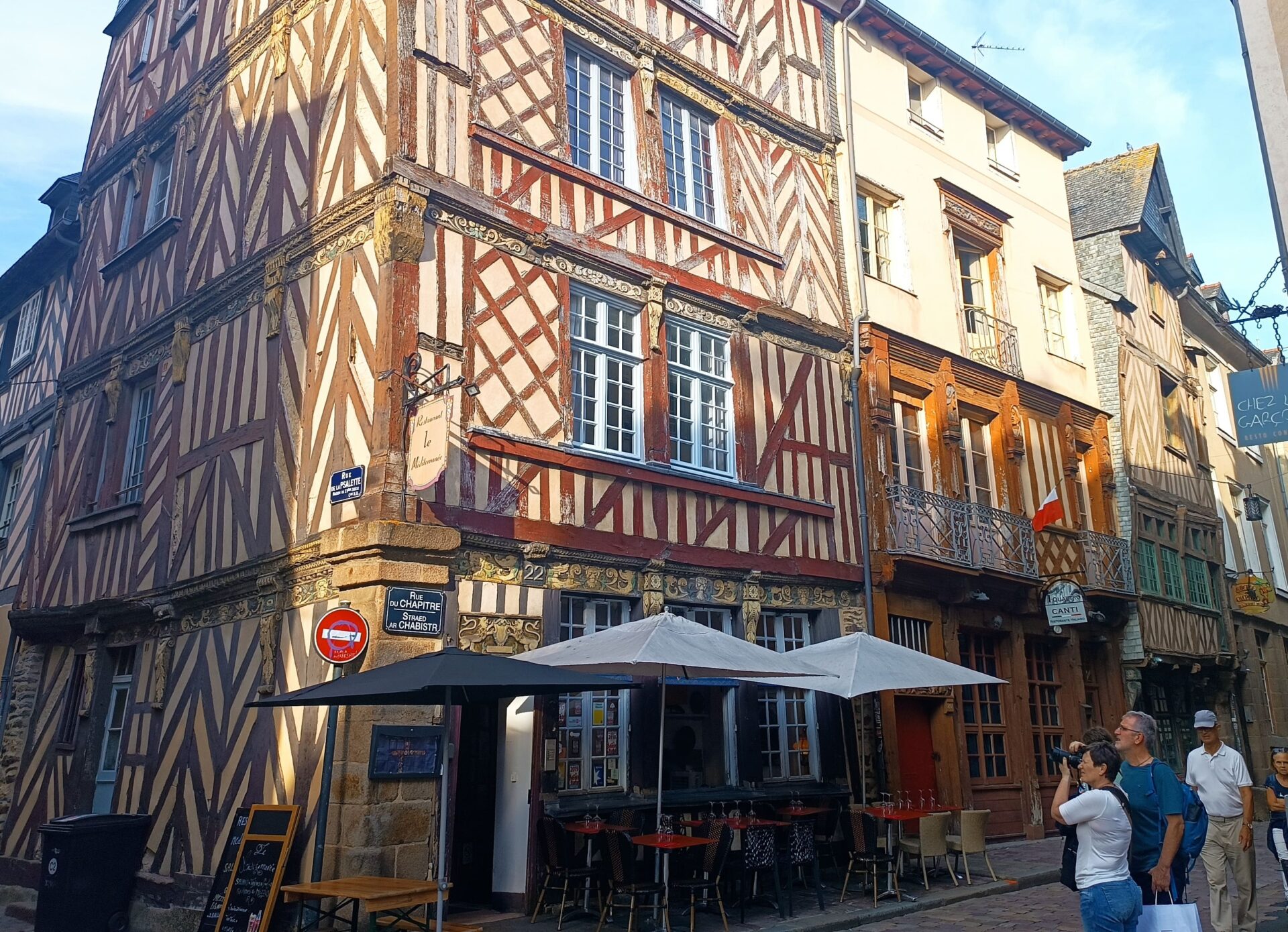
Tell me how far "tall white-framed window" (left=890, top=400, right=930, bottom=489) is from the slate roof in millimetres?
6930

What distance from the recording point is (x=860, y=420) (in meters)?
12.2

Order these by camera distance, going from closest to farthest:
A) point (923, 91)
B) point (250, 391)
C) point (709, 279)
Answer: point (250, 391) < point (709, 279) < point (923, 91)

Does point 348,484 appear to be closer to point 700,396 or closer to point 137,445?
point 700,396

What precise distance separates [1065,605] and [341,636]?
952 centimetres

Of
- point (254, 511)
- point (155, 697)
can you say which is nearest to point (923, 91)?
point (254, 511)

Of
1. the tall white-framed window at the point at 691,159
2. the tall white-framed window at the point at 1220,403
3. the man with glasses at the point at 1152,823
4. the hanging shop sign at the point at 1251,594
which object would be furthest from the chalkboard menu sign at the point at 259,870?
the tall white-framed window at the point at 1220,403

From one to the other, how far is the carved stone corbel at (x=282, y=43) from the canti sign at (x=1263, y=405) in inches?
345

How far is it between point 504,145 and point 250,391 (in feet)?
10.3

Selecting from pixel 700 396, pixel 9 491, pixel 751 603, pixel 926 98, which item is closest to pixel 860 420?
pixel 700 396

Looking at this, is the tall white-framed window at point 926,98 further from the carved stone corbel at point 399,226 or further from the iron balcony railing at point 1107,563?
the carved stone corbel at point 399,226

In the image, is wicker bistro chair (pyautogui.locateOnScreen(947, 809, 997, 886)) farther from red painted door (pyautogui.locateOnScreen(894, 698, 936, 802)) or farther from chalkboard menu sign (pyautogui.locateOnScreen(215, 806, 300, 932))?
chalkboard menu sign (pyautogui.locateOnScreen(215, 806, 300, 932))

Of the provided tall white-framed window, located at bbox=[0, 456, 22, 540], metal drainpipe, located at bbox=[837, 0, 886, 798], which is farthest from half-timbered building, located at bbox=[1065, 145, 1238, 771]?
tall white-framed window, located at bbox=[0, 456, 22, 540]

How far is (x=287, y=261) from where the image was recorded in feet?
31.0

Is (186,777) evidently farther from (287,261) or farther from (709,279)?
(709,279)
